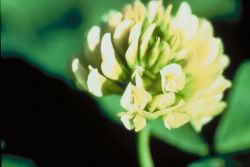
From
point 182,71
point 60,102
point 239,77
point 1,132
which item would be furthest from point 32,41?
point 182,71

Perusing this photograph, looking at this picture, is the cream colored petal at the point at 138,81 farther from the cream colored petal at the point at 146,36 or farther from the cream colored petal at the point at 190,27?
the cream colored petal at the point at 190,27

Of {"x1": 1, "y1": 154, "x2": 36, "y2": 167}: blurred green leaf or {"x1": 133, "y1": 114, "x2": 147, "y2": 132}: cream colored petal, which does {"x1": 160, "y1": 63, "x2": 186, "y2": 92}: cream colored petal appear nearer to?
{"x1": 133, "y1": 114, "x2": 147, "y2": 132}: cream colored petal

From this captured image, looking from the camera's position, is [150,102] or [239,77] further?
[239,77]

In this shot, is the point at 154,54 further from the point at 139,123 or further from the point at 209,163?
the point at 209,163

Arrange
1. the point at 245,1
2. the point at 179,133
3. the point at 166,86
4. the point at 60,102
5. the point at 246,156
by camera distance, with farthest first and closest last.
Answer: the point at 245,1 → the point at 60,102 → the point at 246,156 → the point at 179,133 → the point at 166,86

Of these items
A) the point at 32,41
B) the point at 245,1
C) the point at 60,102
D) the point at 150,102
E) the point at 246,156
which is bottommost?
the point at 150,102

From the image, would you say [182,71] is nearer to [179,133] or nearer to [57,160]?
[179,133]

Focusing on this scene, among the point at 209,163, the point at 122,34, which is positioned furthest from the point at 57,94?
the point at 122,34

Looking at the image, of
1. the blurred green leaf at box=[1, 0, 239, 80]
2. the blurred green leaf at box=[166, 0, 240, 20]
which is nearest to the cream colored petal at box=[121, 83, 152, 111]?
the blurred green leaf at box=[1, 0, 239, 80]
